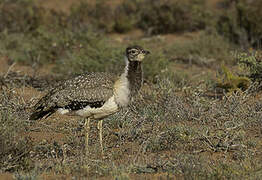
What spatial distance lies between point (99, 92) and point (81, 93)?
0.27 metres

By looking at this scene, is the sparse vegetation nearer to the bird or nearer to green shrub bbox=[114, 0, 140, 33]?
green shrub bbox=[114, 0, 140, 33]

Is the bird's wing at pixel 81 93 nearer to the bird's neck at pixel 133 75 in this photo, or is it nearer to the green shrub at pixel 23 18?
the bird's neck at pixel 133 75

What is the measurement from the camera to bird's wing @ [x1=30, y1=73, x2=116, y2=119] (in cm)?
571

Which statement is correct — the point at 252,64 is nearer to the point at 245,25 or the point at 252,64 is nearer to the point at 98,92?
the point at 98,92

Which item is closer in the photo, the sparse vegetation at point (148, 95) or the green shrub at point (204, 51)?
the sparse vegetation at point (148, 95)

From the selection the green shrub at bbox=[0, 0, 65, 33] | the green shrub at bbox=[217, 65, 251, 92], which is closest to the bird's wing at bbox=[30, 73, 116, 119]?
the green shrub at bbox=[217, 65, 251, 92]

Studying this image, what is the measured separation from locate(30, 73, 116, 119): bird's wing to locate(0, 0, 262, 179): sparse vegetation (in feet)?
1.35

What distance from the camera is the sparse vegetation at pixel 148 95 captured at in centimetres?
509

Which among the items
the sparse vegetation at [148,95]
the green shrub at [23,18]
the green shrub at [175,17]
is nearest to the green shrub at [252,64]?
the sparse vegetation at [148,95]

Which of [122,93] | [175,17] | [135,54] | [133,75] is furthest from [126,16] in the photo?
[122,93]

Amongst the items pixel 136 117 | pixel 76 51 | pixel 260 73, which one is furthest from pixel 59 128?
pixel 76 51

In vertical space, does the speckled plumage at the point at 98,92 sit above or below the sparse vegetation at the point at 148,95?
above

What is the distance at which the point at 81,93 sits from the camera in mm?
5828

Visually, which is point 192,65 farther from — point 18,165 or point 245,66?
point 18,165
